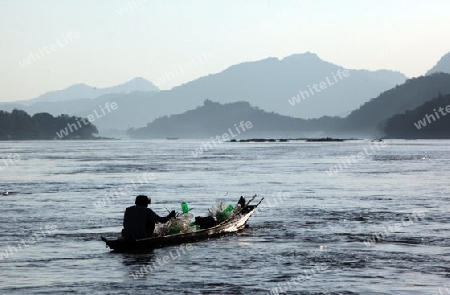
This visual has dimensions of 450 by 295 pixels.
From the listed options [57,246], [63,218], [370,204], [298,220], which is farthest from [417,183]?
[57,246]

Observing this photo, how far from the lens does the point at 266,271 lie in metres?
26.8

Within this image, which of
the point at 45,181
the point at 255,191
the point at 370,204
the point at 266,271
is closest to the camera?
the point at 266,271

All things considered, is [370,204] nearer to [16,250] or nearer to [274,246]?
[274,246]

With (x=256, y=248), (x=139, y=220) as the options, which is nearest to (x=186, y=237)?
(x=256, y=248)

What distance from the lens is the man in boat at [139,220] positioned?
2977 centimetres

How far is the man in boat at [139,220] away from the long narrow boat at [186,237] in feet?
0.98

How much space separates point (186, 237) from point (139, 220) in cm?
337

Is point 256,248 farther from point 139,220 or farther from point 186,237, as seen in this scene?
point 139,220

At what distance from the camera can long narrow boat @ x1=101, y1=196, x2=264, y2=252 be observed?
29.9 meters

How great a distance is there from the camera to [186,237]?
32781mm

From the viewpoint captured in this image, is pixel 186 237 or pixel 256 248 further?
pixel 186 237

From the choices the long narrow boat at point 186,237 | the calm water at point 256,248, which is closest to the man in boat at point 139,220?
the long narrow boat at point 186,237

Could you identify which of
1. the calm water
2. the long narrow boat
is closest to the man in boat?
the long narrow boat

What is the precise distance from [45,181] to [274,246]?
46684mm
